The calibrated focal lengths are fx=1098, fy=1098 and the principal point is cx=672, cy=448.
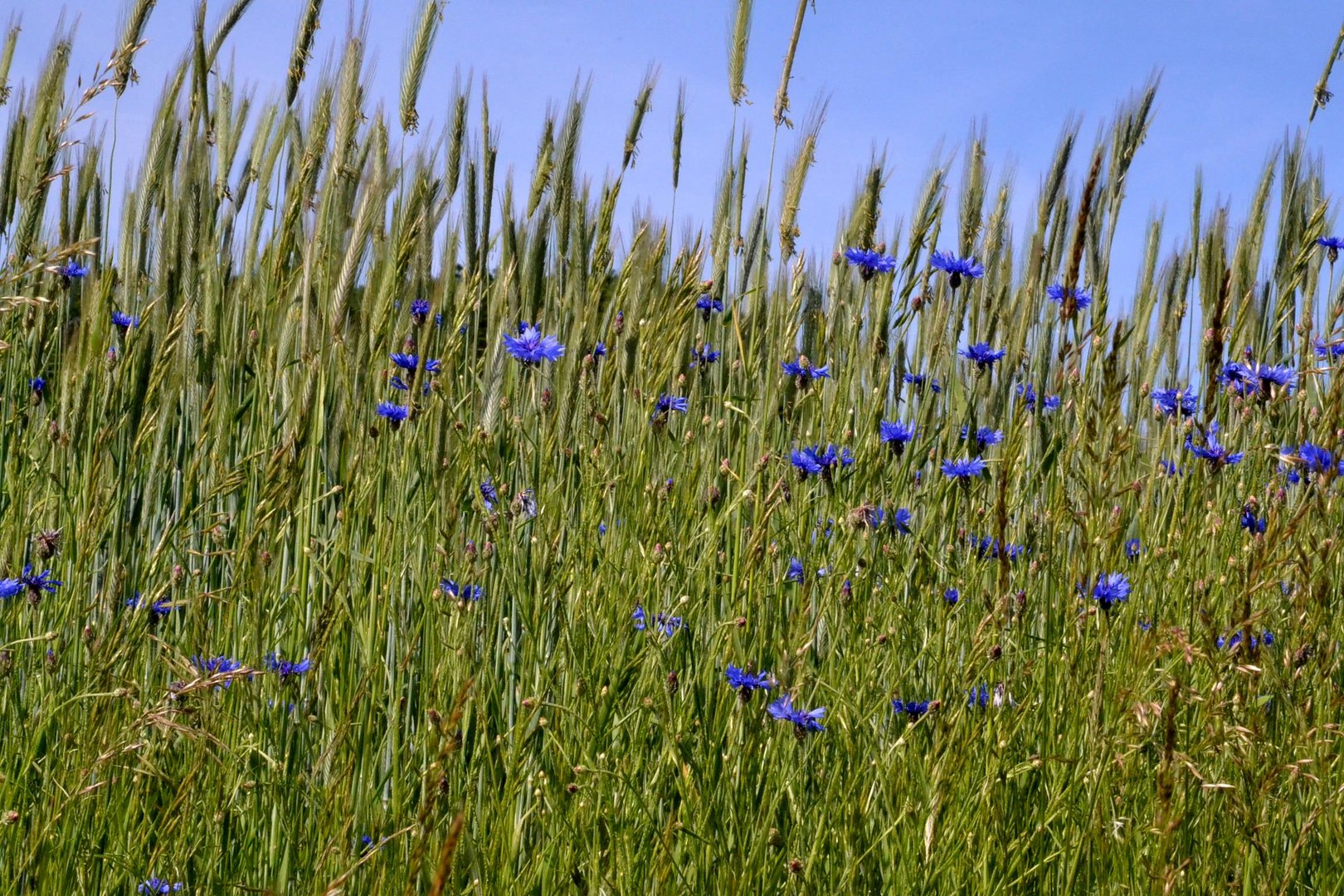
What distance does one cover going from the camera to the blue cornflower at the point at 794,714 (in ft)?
4.38

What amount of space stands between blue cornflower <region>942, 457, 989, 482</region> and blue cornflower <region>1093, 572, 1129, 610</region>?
284 millimetres

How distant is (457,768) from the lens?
1.58 meters

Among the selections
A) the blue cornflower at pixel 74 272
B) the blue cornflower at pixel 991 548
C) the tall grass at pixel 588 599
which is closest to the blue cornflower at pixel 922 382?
the tall grass at pixel 588 599

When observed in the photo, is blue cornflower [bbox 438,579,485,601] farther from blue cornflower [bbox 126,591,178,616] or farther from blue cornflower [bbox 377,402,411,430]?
blue cornflower [bbox 377,402,411,430]

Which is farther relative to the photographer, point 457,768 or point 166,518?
point 166,518

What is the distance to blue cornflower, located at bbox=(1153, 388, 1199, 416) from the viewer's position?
8.35 feet

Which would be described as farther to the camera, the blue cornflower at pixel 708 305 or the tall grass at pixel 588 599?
the blue cornflower at pixel 708 305

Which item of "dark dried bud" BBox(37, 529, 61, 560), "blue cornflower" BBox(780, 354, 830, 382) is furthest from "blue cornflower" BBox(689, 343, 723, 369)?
"dark dried bud" BBox(37, 529, 61, 560)

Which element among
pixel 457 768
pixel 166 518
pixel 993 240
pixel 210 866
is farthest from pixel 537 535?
pixel 993 240

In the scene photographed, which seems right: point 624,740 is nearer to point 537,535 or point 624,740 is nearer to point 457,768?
point 457,768

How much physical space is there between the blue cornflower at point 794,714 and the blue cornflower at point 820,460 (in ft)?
1.75

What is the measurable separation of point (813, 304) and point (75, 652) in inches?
77.3

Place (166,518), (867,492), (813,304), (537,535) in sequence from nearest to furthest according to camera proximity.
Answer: (537,535) < (867,492) < (166,518) < (813,304)

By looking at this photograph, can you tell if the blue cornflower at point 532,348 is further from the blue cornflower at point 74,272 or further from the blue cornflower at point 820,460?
the blue cornflower at point 74,272
